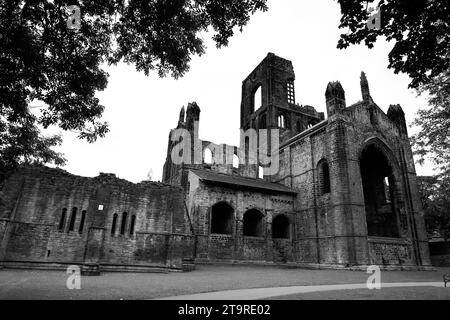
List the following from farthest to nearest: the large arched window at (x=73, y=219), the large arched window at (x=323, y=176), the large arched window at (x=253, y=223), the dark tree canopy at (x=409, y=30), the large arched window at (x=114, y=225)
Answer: the large arched window at (x=253, y=223) → the large arched window at (x=323, y=176) → the large arched window at (x=114, y=225) → the large arched window at (x=73, y=219) → the dark tree canopy at (x=409, y=30)

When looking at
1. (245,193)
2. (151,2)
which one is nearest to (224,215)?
(245,193)

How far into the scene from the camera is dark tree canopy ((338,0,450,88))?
5.14m

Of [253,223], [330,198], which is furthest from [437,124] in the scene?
[253,223]

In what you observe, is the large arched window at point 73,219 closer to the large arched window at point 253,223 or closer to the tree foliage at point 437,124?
the large arched window at point 253,223

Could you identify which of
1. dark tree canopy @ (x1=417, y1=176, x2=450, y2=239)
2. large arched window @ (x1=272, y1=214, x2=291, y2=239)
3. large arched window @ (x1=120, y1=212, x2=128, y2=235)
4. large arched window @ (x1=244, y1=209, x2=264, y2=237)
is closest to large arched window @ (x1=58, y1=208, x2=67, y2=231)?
large arched window @ (x1=120, y1=212, x2=128, y2=235)

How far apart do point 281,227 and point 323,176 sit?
233 inches

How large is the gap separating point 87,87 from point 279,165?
24.4 m

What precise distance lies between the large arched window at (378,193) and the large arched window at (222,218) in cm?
1309

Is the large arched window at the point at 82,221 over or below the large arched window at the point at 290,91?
below

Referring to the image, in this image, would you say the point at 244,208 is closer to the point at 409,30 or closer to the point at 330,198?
the point at 330,198

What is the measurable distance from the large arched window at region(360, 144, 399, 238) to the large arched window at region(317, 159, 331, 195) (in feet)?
13.2

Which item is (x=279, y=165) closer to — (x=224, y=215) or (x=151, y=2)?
(x=224, y=215)

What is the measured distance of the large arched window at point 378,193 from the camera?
80.3 ft

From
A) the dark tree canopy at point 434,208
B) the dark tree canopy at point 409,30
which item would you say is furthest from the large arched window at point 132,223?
the dark tree canopy at point 434,208
